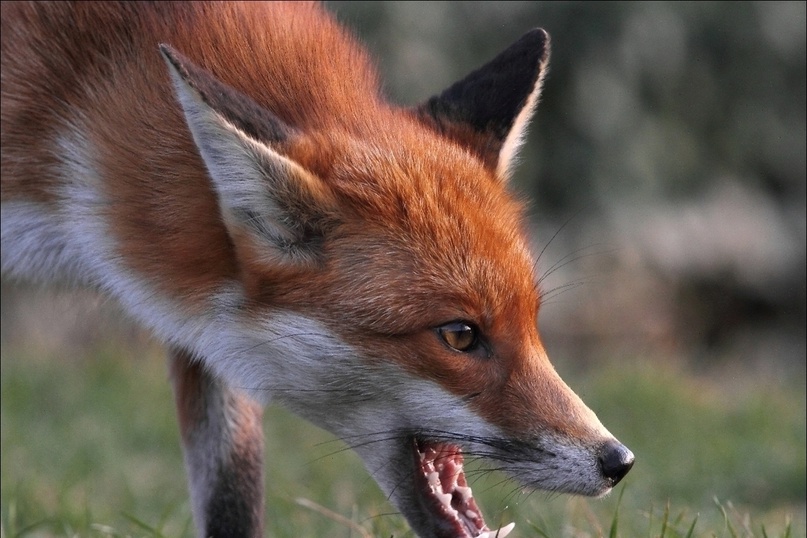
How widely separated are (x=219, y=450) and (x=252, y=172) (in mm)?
1686

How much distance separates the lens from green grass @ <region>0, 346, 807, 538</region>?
5.49 m

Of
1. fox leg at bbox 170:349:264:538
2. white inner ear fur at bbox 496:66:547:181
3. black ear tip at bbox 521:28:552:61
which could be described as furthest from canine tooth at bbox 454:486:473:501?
black ear tip at bbox 521:28:552:61

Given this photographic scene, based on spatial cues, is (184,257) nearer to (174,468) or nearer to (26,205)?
(26,205)

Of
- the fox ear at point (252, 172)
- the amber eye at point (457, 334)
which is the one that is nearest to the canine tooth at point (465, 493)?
the amber eye at point (457, 334)

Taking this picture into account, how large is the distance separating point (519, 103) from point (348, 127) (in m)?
0.84

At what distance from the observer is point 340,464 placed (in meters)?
7.71

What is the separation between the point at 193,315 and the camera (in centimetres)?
460

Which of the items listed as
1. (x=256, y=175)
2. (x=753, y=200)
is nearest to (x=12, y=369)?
(x=256, y=175)

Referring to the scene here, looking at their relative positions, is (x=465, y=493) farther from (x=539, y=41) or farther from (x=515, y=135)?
(x=539, y=41)

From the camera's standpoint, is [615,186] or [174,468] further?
[615,186]

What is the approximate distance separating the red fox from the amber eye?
12 millimetres

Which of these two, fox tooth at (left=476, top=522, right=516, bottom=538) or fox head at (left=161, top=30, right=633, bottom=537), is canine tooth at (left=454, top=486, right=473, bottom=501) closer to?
fox head at (left=161, top=30, right=633, bottom=537)

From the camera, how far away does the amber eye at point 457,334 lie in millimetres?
4141

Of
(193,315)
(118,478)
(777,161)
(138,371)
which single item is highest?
(193,315)
